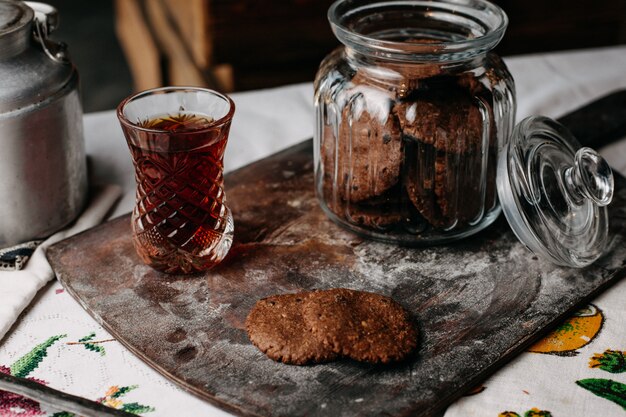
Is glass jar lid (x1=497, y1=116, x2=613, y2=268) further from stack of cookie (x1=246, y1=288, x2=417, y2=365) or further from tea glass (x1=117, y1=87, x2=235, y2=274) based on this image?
tea glass (x1=117, y1=87, x2=235, y2=274)

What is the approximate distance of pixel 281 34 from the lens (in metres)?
1.80

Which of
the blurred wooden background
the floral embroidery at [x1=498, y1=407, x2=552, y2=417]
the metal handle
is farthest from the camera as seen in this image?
the blurred wooden background

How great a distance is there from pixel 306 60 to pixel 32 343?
1.19m

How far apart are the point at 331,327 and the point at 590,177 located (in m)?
0.39

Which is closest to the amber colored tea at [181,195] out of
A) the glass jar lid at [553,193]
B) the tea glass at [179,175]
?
the tea glass at [179,175]

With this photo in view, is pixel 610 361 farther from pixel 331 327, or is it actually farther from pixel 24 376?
pixel 24 376

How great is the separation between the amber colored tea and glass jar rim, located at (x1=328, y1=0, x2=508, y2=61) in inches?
7.5

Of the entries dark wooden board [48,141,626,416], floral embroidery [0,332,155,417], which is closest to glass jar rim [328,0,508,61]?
dark wooden board [48,141,626,416]

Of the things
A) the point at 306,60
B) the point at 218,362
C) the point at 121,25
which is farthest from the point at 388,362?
the point at 121,25

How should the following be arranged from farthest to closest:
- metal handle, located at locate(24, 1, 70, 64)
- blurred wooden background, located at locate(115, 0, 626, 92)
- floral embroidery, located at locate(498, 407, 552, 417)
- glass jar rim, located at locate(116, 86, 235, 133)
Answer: blurred wooden background, located at locate(115, 0, 626, 92) < metal handle, located at locate(24, 1, 70, 64) < glass jar rim, located at locate(116, 86, 235, 133) < floral embroidery, located at locate(498, 407, 552, 417)

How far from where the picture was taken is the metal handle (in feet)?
3.12

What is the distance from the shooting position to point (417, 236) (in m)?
0.96

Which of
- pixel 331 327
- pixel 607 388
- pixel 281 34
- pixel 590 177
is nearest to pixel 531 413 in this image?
pixel 607 388

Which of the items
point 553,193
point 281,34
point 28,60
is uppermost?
point 28,60
